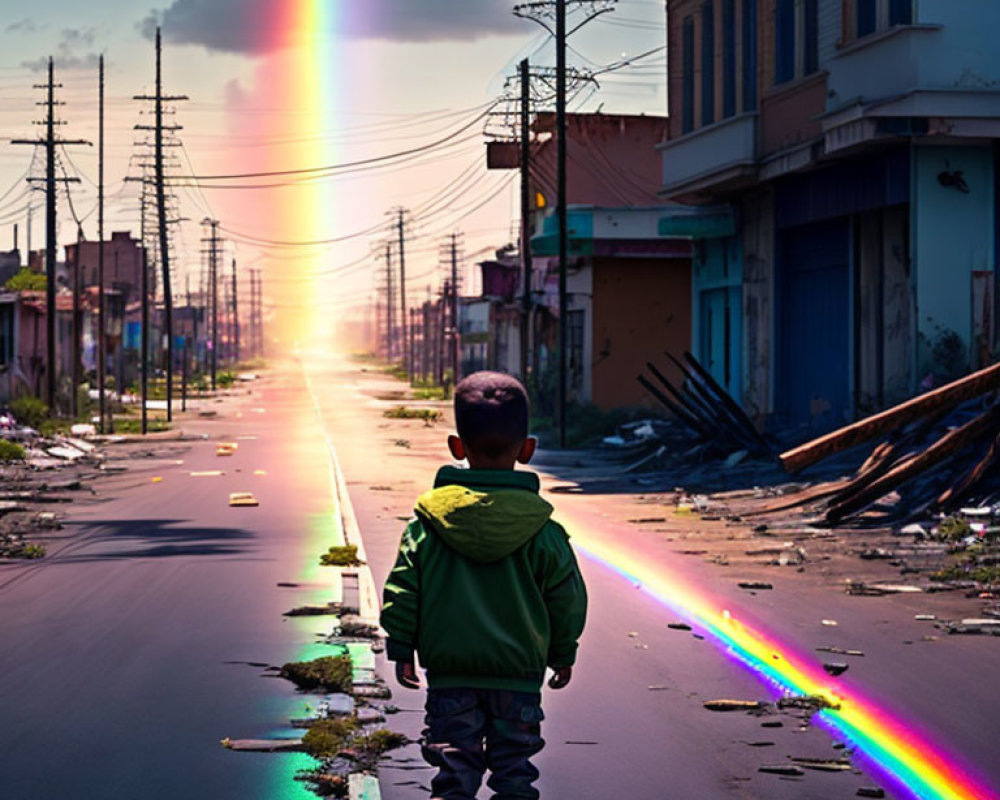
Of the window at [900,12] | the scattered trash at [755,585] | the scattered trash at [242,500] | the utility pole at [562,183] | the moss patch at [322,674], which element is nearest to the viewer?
the moss patch at [322,674]

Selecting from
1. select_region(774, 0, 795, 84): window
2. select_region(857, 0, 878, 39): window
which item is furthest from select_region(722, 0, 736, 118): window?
select_region(857, 0, 878, 39): window

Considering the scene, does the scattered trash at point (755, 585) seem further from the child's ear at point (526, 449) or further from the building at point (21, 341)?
the building at point (21, 341)

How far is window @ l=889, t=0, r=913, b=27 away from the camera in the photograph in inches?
945

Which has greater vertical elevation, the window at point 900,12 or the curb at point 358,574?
the window at point 900,12

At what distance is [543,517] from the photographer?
5.28m

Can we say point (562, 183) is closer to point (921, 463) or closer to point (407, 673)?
point (921, 463)

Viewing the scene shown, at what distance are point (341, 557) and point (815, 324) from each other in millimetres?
15780

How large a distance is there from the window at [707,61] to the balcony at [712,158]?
0.89m

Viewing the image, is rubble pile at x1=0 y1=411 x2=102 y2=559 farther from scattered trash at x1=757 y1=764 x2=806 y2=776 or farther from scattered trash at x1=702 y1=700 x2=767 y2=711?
scattered trash at x1=757 y1=764 x2=806 y2=776

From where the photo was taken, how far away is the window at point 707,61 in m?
34.8

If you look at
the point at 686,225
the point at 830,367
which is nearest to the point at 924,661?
the point at 830,367

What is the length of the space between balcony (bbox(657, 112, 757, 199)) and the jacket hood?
26.1m

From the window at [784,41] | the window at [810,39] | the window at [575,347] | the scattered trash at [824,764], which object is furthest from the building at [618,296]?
the scattered trash at [824,764]

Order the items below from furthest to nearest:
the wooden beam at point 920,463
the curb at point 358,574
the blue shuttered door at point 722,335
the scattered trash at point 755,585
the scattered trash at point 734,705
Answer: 1. the blue shuttered door at point 722,335
2. the wooden beam at point 920,463
3. the scattered trash at point 755,585
4. the scattered trash at point 734,705
5. the curb at point 358,574
